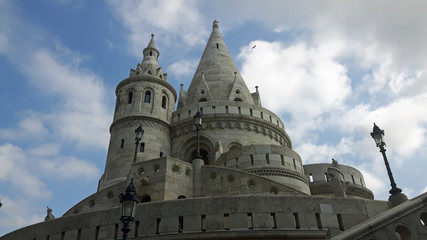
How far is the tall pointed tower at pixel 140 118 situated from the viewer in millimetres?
20188

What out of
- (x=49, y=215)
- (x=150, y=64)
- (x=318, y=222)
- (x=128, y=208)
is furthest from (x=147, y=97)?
(x=318, y=222)

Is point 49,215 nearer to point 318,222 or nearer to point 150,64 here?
point 150,64

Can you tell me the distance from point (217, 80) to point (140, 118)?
8.03 metres

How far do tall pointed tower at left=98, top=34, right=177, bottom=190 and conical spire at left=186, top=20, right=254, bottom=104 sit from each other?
2375mm

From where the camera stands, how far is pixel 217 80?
2733cm

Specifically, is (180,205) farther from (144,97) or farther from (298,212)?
(144,97)

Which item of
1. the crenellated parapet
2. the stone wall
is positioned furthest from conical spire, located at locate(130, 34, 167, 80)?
the stone wall

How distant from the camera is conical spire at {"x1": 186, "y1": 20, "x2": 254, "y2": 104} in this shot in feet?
85.4

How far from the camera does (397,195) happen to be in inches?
387

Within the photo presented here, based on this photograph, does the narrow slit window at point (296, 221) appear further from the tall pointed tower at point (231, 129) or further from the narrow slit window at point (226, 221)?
Result: the tall pointed tower at point (231, 129)

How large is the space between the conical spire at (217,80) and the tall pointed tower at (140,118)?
A: 237cm

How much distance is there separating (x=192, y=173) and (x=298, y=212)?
737 cm

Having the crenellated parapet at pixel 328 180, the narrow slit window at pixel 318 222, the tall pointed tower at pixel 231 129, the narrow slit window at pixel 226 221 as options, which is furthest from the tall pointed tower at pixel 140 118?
the narrow slit window at pixel 318 222

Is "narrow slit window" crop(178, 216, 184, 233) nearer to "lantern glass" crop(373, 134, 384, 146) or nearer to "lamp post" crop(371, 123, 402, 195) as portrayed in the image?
"lamp post" crop(371, 123, 402, 195)
